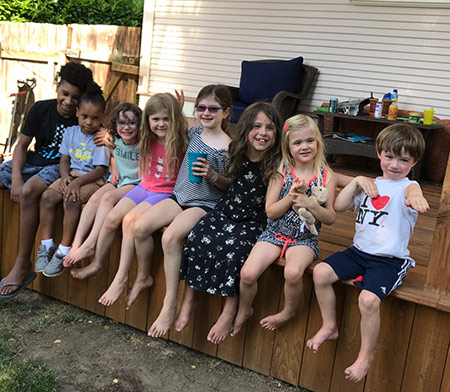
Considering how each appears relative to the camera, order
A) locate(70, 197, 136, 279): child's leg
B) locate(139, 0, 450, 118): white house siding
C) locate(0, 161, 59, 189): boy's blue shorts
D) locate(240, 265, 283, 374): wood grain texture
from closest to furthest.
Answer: locate(240, 265, 283, 374): wood grain texture < locate(70, 197, 136, 279): child's leg < locate(0, 161, 59, 189): boy's blue shorts < locate(139, 0, 450, 118): white house siding

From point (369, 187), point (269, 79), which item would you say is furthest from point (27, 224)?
point (269, 79)

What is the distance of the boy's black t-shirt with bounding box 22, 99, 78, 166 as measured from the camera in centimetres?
321

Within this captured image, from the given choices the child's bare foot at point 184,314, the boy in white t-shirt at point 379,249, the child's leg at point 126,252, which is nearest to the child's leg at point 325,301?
the boy in white t-shirt at point 379,249

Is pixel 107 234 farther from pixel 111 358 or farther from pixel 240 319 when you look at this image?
pixel 240 319

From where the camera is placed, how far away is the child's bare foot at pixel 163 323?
2.41 m

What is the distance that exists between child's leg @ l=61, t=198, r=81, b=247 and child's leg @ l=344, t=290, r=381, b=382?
1.65 meters

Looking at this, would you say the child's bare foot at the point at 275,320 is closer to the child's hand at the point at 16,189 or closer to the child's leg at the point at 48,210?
the child's leg at the point at 48,210

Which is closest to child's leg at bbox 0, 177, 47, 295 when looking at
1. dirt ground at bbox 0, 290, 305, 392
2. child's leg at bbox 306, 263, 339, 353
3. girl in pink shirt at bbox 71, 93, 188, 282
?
dirt ground at bbox 0, 290, 305, 392

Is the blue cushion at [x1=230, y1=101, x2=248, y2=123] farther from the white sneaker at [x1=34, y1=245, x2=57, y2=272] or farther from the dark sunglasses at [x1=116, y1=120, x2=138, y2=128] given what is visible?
the white sneaker at [x1=34, y1=245, x2=57, y2=272]

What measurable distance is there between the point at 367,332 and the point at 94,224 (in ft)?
5.00

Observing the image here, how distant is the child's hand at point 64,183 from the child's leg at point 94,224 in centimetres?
21

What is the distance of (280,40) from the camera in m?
6.29

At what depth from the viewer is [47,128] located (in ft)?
10.6

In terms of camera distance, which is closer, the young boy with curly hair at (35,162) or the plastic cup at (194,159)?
the plastic cup at (194,159)
